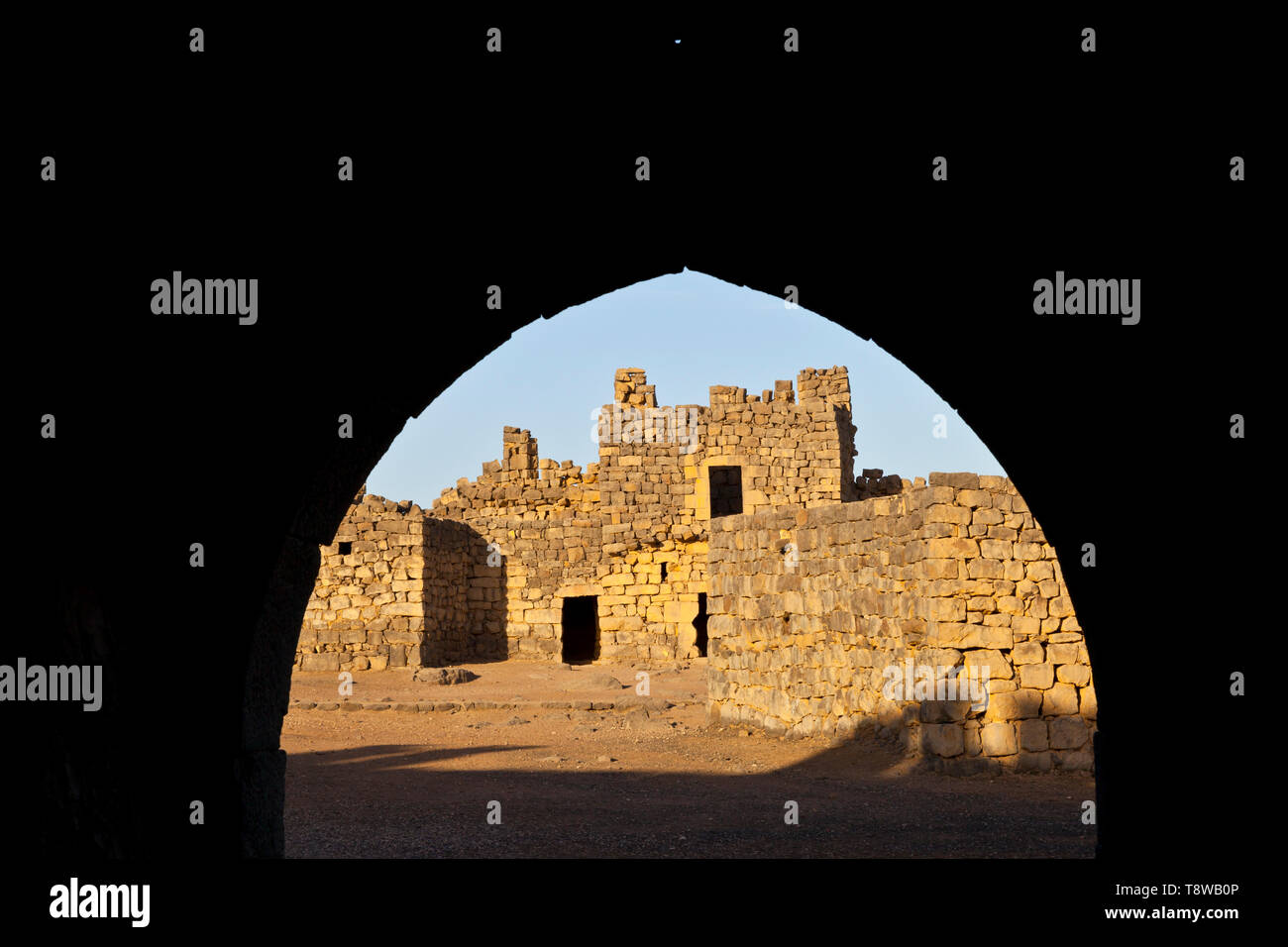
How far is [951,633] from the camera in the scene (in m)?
8.84

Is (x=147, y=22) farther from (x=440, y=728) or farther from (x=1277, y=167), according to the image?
(x=440, y=728)

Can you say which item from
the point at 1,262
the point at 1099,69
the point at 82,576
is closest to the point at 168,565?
the point at 82,576

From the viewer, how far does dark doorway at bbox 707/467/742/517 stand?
24.8 m

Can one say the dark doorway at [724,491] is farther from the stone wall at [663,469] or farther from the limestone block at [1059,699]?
the limestone block at [1059,699]

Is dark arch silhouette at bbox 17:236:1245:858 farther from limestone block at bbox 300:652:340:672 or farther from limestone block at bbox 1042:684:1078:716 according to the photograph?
limestone block at bbox 300:652:340:672

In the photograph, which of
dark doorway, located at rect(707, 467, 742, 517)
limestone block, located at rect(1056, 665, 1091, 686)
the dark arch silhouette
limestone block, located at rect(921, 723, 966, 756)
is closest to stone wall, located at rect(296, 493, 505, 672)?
dark doorway, located at rect(707, 467, 742, 517)

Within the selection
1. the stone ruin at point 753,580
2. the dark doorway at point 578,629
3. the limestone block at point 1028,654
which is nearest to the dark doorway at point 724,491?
the stone ruin at point 753,580

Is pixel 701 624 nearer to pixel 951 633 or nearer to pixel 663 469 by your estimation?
pixel 663 469

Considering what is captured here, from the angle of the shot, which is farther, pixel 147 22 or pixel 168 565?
pixel 168 565

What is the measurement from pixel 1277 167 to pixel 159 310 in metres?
3.37

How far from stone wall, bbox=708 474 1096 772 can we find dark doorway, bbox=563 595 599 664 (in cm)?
1287

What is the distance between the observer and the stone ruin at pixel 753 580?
8.80 metres

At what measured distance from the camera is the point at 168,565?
3617 mm

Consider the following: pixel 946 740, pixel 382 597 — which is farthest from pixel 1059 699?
pixel 382 597
